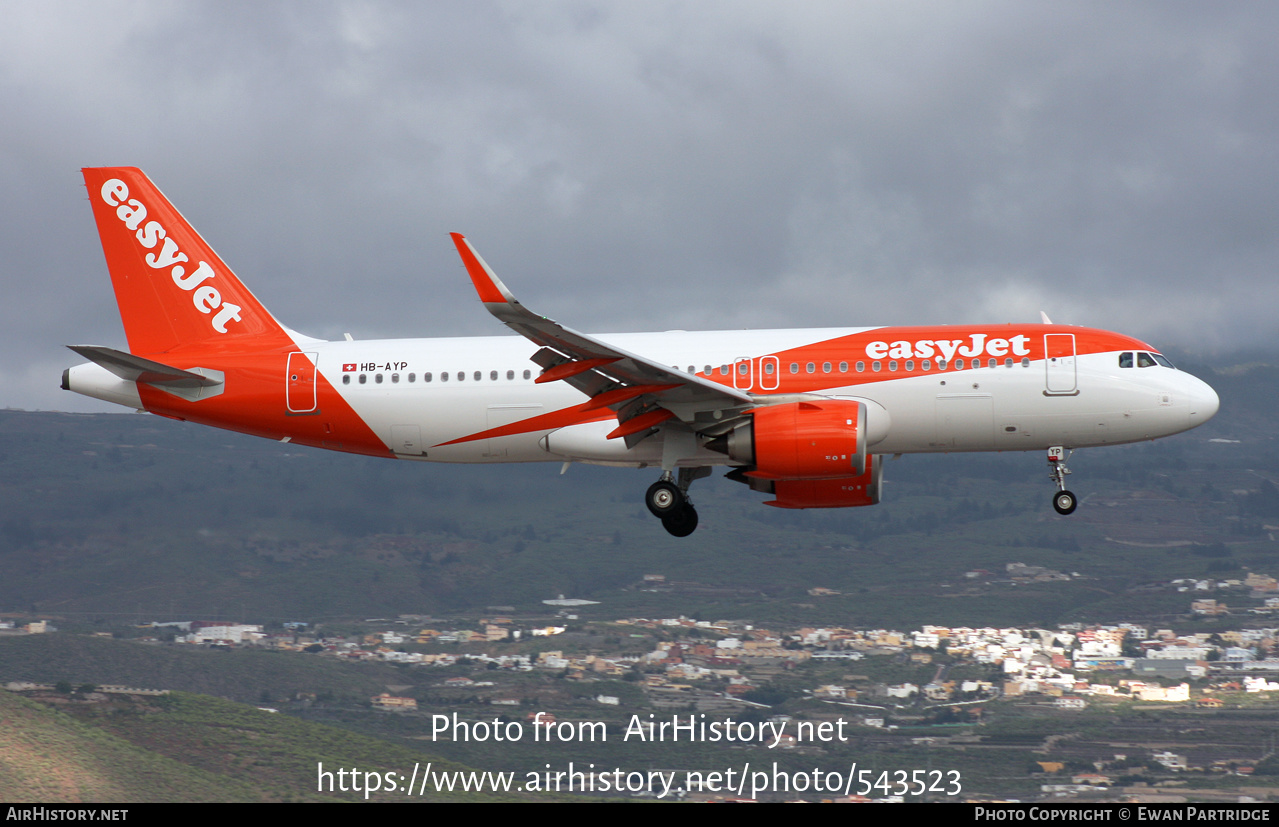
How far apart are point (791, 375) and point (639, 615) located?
16274 cm

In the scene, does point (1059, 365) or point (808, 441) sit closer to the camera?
point (808, 441)

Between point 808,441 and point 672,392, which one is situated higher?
point 672,392

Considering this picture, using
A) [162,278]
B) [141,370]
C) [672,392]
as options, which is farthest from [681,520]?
[162,278]

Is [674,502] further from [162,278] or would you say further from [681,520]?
[162,278]

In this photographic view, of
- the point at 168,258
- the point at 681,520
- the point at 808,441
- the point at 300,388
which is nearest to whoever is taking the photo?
the point at 808,441

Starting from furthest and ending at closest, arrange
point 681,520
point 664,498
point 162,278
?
point 162,278 < point 681,520 < point 664,498

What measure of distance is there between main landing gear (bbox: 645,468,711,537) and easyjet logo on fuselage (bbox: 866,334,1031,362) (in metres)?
6.22

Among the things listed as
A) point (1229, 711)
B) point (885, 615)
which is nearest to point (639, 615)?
point (885, 615)

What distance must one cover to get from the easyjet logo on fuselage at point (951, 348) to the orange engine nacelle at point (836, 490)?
3.45 m

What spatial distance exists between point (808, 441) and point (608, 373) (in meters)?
5.22

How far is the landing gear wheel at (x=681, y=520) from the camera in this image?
3381 centimetres

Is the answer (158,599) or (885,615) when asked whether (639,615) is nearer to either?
(885,615)

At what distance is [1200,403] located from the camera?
31781 mm

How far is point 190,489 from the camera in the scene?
488 feet
